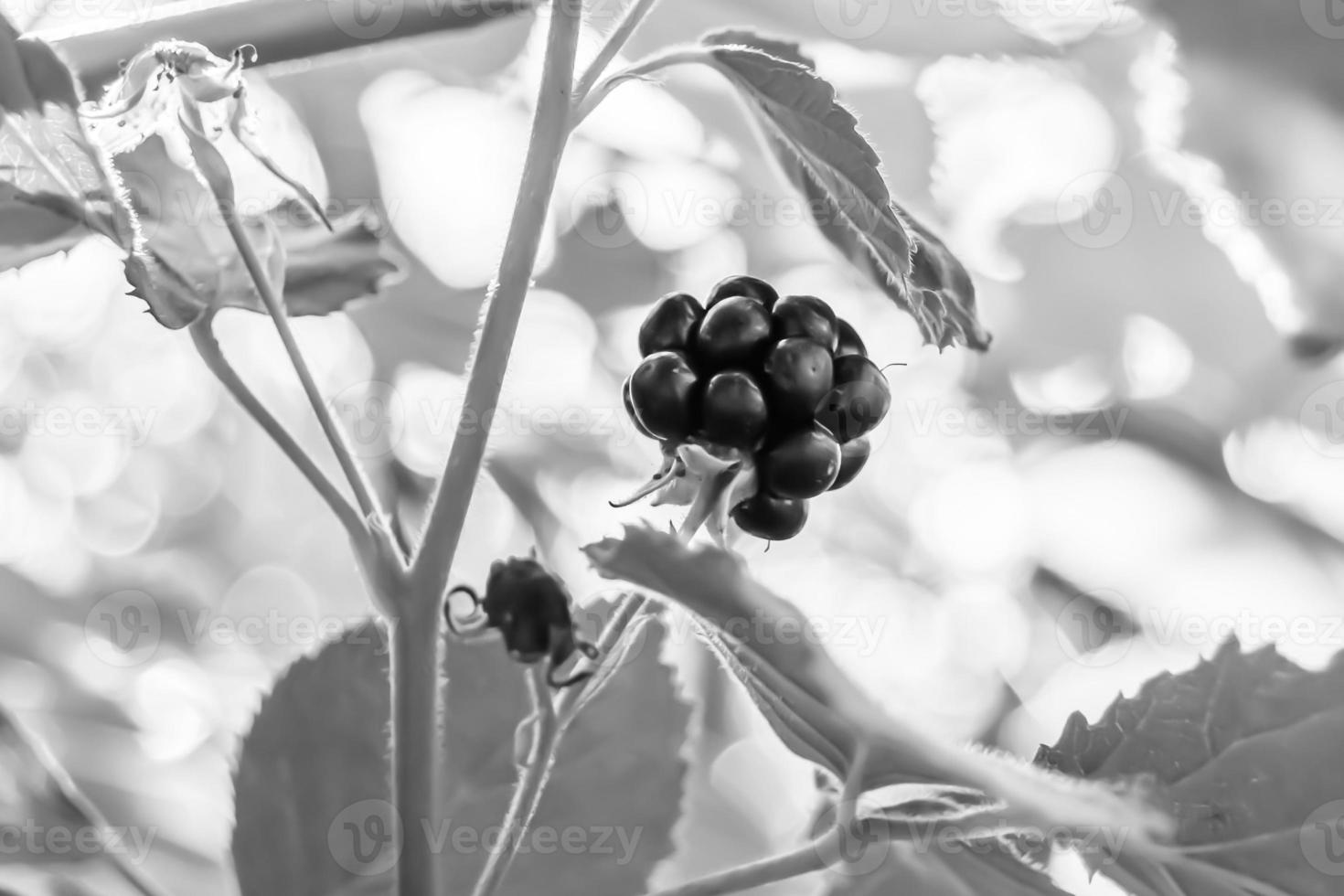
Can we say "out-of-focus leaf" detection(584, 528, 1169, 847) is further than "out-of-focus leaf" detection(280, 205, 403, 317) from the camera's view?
No

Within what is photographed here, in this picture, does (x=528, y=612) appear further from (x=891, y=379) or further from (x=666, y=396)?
(x=891, y=379)

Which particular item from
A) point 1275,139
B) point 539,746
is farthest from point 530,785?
point 1275,139

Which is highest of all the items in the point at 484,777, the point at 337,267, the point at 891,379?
the point at 337,267

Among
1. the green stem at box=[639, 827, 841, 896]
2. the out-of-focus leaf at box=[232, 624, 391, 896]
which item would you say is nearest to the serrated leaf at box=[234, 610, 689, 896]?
the out-of-focus leaf at box=[232, 624, 391, 896]

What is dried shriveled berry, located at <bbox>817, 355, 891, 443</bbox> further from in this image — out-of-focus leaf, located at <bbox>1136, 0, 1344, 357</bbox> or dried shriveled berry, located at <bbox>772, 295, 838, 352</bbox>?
out-of-focus leaf, located at <bbox>1136, 0, 1344, 357</bbox>

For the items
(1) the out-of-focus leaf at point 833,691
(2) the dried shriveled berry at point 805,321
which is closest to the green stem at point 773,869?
(1) the out-of-focus leaf at point 833,691
